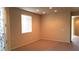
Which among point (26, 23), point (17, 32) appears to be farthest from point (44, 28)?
point (17, 32)

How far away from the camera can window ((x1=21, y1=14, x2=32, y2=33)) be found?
6137mm

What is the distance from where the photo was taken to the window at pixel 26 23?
614 cm

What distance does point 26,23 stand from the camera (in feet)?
21.5

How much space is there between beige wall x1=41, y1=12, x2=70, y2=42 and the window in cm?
130

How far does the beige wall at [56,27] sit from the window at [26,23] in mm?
1301

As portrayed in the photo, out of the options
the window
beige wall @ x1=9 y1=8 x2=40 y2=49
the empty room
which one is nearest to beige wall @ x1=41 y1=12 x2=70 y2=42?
the empty room

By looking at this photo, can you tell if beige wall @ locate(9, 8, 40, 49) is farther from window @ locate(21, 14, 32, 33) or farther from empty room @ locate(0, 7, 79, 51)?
window @ locate(21, 14, 32, 33)

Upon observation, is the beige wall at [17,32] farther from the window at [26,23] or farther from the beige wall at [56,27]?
the beige wall at [56,27]
